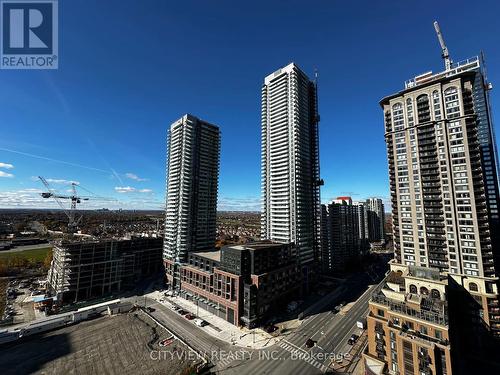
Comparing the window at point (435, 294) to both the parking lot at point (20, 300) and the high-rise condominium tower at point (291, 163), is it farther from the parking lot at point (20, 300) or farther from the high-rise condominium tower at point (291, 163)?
the parking lot at point (20, 300)

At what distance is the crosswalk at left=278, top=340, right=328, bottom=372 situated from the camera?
2280 inches

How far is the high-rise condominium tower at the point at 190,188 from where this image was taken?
118875 millimetres

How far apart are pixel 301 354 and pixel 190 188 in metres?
87.3

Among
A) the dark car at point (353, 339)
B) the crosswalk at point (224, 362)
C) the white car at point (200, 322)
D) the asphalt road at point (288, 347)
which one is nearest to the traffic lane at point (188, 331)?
the asphalt road at point (288, 347)

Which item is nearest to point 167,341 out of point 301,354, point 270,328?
point 270,328

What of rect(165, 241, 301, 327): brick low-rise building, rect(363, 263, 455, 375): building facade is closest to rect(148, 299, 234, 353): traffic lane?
rect(165, 241, 301, 327): brick low-rise building

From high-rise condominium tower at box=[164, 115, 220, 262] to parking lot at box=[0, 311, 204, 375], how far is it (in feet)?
139

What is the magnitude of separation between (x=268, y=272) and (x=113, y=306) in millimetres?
62499

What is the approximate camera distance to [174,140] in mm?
129875

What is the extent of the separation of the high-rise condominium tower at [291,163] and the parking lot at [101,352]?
63970mm

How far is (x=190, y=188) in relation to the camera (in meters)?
122

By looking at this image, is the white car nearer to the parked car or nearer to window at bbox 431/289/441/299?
the parked car

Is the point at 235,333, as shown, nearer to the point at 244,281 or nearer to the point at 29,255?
the point at 244,281

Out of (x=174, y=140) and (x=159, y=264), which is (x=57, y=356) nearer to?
(x=159, y=264)
